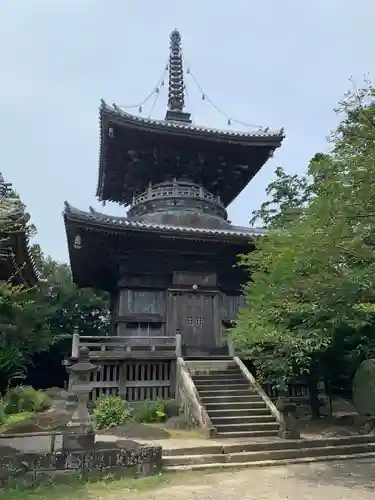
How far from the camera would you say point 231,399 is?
13.0m

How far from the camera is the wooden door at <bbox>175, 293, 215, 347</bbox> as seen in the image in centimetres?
1773

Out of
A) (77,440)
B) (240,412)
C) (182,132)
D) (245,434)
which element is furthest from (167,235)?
(77,440)

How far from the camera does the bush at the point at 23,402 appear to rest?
1477cm

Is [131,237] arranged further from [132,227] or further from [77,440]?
[77,440]

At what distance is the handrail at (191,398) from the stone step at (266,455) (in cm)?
154

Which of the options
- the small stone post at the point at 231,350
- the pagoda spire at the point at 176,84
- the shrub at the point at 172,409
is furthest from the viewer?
the pagoda spire at the point at 176,84

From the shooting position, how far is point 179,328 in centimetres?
1773

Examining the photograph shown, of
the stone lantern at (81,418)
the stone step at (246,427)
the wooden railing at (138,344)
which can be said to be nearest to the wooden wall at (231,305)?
the wooden railing at (138,344)

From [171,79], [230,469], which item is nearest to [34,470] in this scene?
[230,469]

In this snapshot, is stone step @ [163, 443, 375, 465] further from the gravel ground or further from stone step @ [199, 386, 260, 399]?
stone step @ [199, 386, 260, 399]

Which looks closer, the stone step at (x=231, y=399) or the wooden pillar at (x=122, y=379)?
the stone step at (x=231, y=399)

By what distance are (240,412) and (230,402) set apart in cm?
58

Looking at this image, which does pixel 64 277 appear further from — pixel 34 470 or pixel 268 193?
pixel 34 470

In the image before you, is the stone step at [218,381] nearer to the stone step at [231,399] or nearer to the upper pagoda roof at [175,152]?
the stone step at [231,399]
